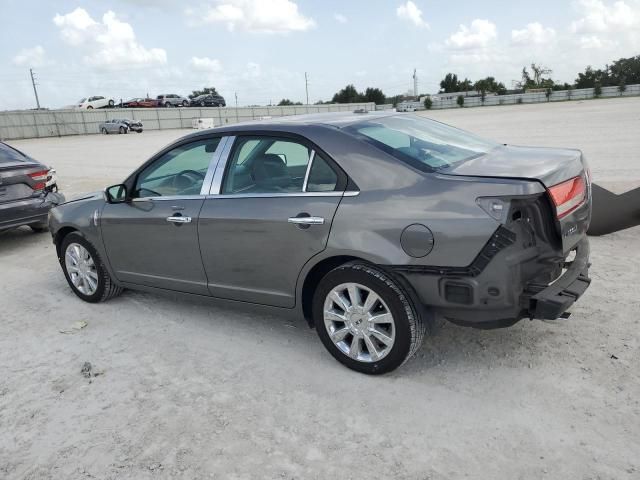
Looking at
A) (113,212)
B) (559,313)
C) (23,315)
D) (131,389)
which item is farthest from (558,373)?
(23,315)

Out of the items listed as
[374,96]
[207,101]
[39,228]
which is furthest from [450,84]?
[39,228]

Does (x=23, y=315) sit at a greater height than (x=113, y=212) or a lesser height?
lesser

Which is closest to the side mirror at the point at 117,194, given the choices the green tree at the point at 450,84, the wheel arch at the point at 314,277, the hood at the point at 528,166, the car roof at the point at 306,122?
the car roof at the point at 306,122

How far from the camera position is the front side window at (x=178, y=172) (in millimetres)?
4133

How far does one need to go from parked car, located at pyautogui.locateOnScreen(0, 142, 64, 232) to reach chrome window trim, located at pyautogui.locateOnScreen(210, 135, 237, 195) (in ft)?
14.7

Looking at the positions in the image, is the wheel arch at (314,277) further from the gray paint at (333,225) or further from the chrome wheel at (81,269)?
the chrome wheel at (81,269)

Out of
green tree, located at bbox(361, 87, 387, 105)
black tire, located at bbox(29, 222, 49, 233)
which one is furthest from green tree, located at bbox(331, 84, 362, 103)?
black tire, located at bbox(29, 222, 49, 233)

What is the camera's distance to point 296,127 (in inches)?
146

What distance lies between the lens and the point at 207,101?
197 ft

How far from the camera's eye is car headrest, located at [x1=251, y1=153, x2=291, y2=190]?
12.4ft

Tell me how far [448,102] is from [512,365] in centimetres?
8496

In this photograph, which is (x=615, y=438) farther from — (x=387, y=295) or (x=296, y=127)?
(x=296, y=127)

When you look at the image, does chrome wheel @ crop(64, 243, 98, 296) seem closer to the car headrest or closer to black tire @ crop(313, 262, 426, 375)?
the car headrest

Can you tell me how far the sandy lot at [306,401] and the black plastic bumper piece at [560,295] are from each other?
0.51 m
